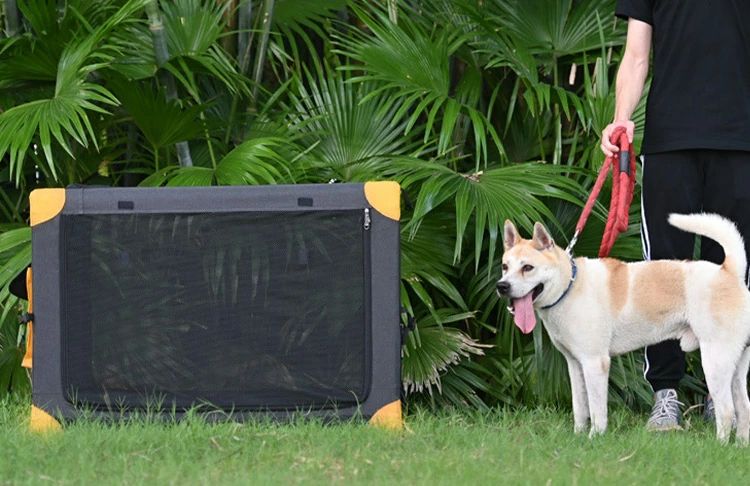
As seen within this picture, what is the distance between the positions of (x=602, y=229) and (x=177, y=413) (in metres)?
1.95

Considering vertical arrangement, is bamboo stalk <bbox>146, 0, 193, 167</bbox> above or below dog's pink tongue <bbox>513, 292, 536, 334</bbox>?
above

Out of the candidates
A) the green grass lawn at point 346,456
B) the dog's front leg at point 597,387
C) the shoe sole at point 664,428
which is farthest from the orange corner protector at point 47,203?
the shoe sole at point 664,428

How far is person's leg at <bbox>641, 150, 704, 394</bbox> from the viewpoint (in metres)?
4.41

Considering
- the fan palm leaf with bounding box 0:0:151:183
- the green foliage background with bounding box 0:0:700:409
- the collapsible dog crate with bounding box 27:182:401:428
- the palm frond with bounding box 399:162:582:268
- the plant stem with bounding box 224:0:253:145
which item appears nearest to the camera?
the collapsible dog crate with bounding box 27:182:401:428

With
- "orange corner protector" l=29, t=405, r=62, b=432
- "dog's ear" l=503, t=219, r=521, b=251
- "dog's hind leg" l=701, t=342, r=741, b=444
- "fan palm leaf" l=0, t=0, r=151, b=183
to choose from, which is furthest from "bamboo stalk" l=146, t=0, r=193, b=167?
"dog's hind leg" l=701, t=342, r=741, b=444

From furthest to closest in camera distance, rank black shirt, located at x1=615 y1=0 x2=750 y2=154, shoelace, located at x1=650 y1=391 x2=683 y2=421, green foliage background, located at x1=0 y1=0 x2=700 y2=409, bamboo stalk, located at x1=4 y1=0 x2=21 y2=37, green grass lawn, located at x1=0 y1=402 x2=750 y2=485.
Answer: bamboo stalk, located at x1=4 y1=0 x2=21 y2=37 → green foliage background, located at x1=0 y1=0 x2=700 y2=409 → shoelace, located at x1=650 y1=391 x2=683 y2=421 → black shirt, located at x1=615 y1=0 x2=750 y2=154 → green grass lawn, located at x1=0 y1=402 x2=750 y2=485

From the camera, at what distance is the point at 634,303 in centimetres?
413

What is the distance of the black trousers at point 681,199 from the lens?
173 inches

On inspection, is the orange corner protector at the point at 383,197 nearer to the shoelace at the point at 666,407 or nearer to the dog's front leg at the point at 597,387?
the dog's front leg at the point at 597,387

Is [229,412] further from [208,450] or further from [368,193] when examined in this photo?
[368,193]

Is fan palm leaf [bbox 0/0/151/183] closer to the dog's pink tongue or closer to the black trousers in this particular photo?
the dog's pink tongue

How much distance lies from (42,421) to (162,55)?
5.76ft

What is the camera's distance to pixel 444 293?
17.1 ft

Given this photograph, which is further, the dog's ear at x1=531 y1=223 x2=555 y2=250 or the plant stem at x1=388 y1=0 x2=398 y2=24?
the plant stem at x1=388 y1=0 x2=398 y2=24
